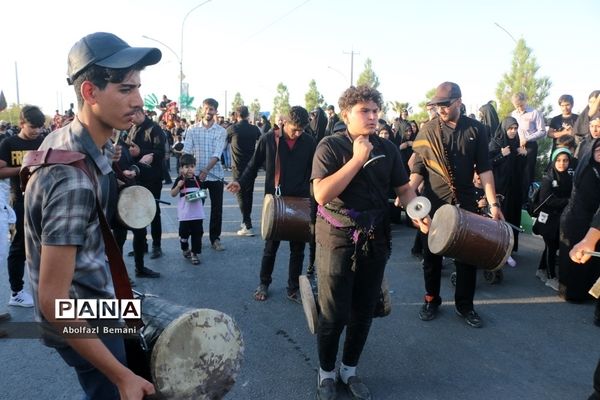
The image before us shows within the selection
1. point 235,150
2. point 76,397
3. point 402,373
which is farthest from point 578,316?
point 235,150

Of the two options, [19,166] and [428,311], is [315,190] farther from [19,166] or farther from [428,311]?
[19,166]

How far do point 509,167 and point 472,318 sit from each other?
3188 millimetres

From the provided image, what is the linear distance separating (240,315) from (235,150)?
418cm

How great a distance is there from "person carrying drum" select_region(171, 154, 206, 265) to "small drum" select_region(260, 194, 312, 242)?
1.90 m

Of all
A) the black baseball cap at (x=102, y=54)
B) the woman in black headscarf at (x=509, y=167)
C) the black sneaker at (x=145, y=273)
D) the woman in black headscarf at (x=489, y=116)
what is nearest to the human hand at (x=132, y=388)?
the black baseball cap at (x=102, y=54)

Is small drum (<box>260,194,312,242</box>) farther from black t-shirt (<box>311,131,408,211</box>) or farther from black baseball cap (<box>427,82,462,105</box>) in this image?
black baseball cap (<box>427,82,462,105</box>)

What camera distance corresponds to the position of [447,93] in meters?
4.00

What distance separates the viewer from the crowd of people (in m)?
1.39

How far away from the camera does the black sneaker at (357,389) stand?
9.86 ft

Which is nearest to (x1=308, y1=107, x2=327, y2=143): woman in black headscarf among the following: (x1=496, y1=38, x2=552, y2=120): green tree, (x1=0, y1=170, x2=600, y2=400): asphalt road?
(x1=0, y1=170, x2=600, y2=400): asphalt road

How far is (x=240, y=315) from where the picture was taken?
438 cm

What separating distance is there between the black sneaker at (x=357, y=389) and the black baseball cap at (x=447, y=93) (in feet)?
8.04

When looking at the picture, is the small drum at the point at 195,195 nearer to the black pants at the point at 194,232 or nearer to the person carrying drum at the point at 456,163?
the black pants at the point at 194,232

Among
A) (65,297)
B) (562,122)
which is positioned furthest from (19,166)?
(562,122)
